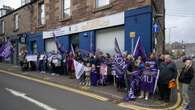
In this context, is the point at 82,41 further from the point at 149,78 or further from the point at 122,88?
the point at 149,78

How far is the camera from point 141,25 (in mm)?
18078

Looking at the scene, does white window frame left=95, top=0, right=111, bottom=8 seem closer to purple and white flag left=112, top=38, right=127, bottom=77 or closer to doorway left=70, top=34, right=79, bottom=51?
doorway left=70, top=34, right=79, bottom=51

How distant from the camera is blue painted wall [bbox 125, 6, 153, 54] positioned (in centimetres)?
1750

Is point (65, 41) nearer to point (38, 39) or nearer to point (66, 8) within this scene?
point (66, 8)

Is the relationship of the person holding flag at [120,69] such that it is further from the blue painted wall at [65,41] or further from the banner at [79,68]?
the blue painted wall at [65,41]

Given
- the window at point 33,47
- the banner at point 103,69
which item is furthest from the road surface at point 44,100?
the window at point 33,47

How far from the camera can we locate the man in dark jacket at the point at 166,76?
43.8 feet

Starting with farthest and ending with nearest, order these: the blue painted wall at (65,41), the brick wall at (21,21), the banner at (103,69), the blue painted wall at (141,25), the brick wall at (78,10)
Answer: the brick wall at (21,21) < the blue painted wall at (65,41) < the brick wall at (78,10) < the blue painted wall at (141,25) < the banner at (103,69)

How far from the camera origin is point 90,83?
1761 centimetres

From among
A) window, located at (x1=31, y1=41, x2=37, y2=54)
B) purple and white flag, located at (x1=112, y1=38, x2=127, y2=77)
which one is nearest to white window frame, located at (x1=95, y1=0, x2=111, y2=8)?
purple and white flag, located at (x1=112, y1=38, x2=127, y2=77)

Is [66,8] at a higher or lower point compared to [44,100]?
higher

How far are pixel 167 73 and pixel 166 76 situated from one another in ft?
0.37

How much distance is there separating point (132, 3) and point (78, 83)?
15.9 feet

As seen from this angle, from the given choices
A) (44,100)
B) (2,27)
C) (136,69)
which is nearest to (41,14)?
(2,27)
